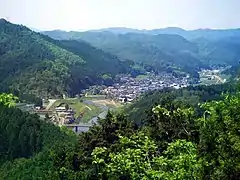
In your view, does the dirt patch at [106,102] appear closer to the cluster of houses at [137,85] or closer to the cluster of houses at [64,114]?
the cluster of houses at [137,85]

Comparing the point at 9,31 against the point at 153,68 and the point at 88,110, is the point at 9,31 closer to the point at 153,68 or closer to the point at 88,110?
the point at 153,68

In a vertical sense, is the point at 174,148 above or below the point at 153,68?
above

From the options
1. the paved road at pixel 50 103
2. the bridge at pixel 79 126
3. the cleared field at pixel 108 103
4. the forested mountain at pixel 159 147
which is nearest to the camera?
the forested mountain at pixel 159 147

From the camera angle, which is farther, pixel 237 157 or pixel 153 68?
pixel 153 68

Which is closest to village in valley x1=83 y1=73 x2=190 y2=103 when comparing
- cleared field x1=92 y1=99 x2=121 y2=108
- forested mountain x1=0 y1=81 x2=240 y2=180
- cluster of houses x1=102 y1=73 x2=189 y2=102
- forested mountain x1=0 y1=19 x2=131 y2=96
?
cluster of houses x1=102 y1=73 x2=189 y2=102

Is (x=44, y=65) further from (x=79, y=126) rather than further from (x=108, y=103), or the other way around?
(x=79, y=126)

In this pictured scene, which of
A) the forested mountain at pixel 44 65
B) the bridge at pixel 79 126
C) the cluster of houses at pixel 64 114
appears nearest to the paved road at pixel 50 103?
the cluster of houses at pixel 64 114

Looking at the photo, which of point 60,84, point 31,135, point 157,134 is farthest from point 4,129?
point 60,84
